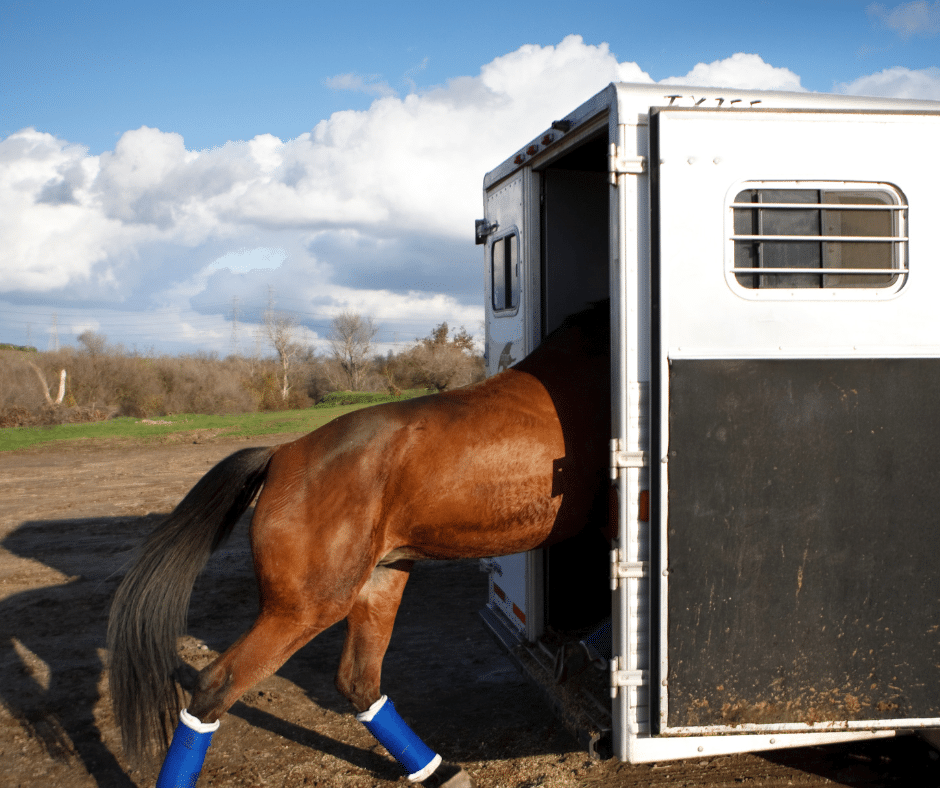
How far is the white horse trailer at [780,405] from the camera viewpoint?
256cm

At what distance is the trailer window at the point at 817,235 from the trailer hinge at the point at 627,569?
3.57ft

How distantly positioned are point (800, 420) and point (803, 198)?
31.8 inches

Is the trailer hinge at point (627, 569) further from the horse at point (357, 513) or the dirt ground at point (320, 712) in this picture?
the dirt ground at point (320, 712)

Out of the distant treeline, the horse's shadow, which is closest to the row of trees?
the distant treeline

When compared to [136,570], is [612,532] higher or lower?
higher

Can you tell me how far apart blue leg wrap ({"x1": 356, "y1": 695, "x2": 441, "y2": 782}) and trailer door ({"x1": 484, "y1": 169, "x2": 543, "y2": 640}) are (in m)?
1.05

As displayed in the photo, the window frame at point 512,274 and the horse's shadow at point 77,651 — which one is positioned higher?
the window frame at point 512,274

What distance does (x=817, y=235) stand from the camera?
2.60 metres

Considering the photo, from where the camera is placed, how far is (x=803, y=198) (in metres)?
2.61

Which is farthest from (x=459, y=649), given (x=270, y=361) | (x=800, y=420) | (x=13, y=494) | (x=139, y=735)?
(x=270, y=361)

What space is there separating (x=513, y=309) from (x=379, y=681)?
2.06 meters

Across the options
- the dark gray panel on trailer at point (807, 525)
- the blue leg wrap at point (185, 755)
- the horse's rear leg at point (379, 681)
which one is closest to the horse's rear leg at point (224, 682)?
the blue leg wrap at point (185, 755)

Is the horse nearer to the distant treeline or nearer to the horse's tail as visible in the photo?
the horse's tail

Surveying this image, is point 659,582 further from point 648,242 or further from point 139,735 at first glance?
point 139,735
